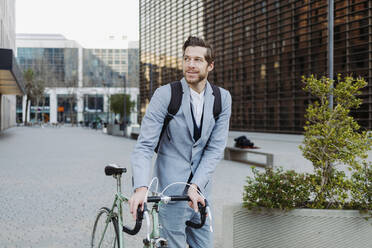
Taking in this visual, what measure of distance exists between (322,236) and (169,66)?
51378mm

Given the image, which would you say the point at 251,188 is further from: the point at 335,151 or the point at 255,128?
the point at 255,128

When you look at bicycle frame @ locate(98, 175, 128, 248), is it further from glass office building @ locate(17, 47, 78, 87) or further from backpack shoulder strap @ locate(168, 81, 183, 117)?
glass office building @ locate(17, 47, 78, 87)

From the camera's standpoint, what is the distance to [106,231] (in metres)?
3.03

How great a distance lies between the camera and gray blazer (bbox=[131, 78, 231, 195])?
2.13 meters

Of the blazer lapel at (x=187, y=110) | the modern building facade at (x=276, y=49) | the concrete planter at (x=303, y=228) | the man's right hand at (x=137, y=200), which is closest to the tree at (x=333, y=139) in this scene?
the concrete planter at (x=303, y=228)

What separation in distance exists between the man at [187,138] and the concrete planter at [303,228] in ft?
4.19

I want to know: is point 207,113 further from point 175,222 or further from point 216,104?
point 175,222

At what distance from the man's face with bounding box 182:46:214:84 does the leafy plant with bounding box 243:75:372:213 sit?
1.64 metres

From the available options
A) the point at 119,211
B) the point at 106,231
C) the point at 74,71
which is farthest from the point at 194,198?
the point at 74,71

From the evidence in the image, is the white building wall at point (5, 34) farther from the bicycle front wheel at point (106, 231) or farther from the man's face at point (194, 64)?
the man's face at point (194, 64)

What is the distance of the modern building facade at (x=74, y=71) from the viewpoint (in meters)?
89.8

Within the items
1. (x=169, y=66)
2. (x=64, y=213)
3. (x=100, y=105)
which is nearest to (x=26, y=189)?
(x=64, y=213)

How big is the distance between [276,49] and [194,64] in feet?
113

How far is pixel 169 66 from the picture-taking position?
54031 mm
